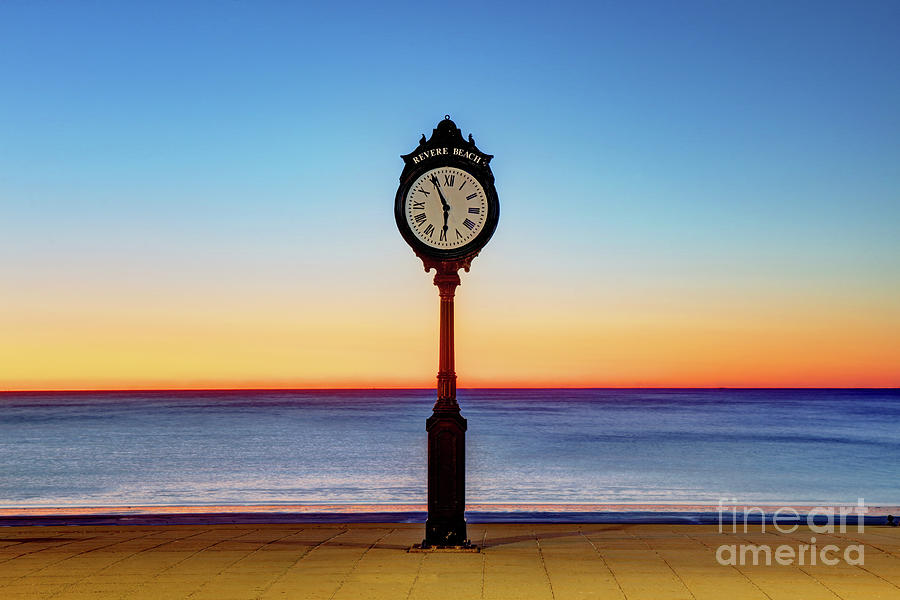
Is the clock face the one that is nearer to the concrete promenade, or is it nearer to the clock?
the clock

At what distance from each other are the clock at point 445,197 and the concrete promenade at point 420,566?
3470 millimetres

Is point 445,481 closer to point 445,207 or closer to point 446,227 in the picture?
point 446,227

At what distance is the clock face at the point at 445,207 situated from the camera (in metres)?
9.87

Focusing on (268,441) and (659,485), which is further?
(268,441)

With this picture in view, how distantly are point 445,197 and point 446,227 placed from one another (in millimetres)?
350

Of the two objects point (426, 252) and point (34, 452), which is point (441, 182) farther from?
point (34, 452)

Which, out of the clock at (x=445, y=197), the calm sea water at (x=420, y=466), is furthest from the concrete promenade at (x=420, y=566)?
the calm sea water at (x=420, y=466)

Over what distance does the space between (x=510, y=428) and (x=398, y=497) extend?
4195 centimetres

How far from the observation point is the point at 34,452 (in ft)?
141

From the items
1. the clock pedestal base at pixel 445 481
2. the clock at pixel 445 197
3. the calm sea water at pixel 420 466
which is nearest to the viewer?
the clock pedestal base at pixel 445 481

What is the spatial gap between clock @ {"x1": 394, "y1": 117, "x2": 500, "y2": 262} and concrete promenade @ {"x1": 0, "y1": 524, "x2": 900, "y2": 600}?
3.47 meters

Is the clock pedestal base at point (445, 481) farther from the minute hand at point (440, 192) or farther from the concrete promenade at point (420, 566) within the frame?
the minute hand at point (440, 192)

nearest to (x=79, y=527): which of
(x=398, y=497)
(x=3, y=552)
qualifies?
(x=3, y=552)

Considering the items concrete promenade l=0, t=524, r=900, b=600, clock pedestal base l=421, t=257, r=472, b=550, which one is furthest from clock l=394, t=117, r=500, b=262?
concrete promenade l=0, t=524, r=900, b=600
